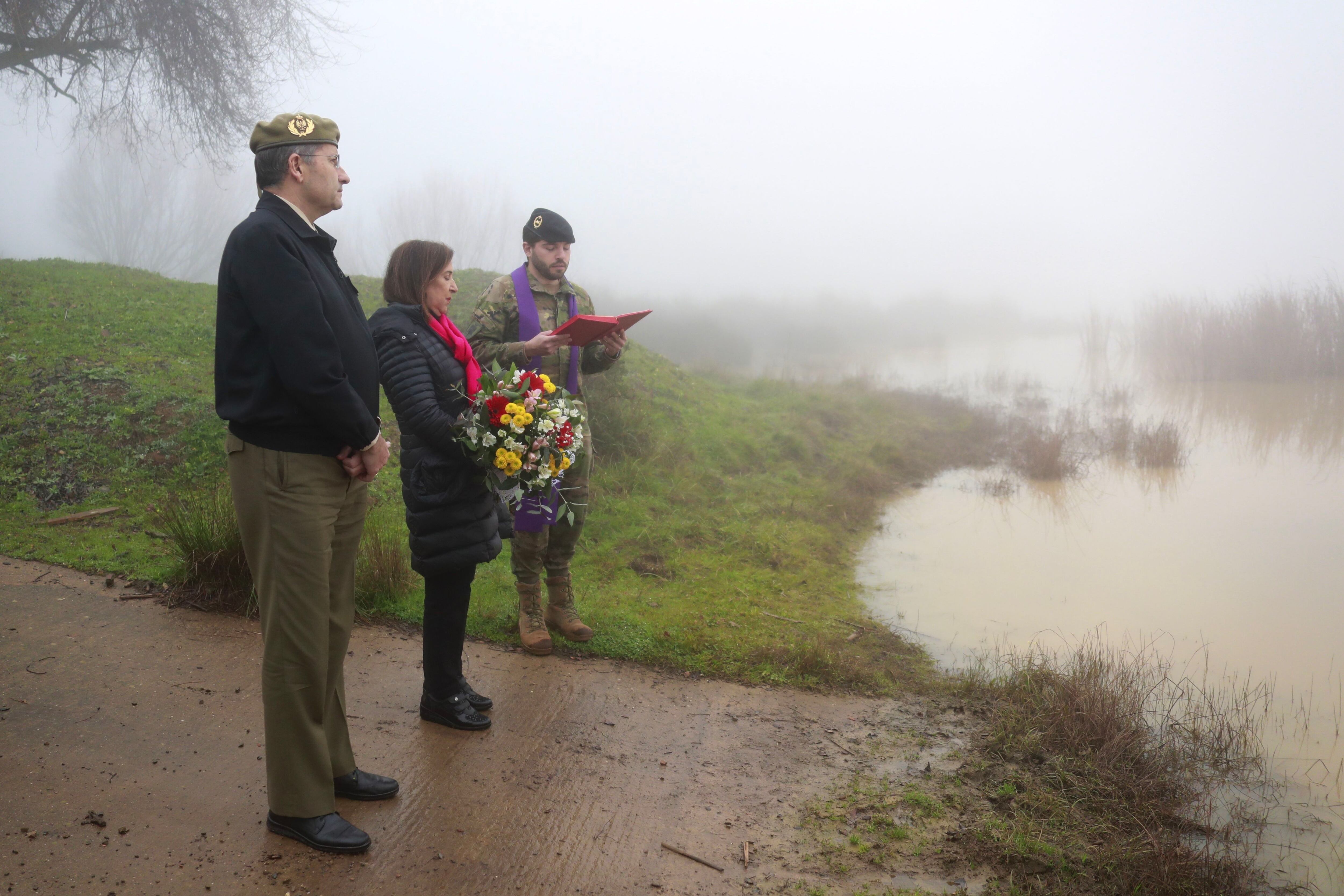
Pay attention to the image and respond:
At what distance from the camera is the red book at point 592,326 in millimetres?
4297

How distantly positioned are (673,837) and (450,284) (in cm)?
248

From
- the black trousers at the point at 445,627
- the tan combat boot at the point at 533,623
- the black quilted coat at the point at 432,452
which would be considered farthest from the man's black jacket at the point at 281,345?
the tan combat boot at the point at 533,623

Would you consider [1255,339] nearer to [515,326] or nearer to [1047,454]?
[1047,454]

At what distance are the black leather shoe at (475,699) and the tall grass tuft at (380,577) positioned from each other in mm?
1504

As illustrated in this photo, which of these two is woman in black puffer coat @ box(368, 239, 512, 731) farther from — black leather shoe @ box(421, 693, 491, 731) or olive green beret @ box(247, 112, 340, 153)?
olive green beret @ box(247, 112, 340, 153)

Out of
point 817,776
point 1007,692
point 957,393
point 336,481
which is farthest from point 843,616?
Result: point 957,393

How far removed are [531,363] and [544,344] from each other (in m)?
→ 0.40

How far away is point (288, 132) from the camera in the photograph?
2764 mm

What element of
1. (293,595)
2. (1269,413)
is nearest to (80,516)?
(293,595)

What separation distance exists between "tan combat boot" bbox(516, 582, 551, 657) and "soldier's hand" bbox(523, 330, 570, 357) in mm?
1397

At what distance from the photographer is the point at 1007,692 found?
472 cm

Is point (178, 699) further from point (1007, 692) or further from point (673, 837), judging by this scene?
point (1007, 692)

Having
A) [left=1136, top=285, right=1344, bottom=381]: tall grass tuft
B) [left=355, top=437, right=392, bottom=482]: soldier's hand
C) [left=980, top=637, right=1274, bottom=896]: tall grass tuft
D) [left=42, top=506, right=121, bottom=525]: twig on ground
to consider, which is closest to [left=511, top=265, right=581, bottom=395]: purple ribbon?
[left=355, top=437, right=392, bottom=482]: soldier's hand

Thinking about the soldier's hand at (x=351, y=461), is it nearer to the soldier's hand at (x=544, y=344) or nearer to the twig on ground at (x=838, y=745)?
the soldier's hand at (x=544, y=344)
